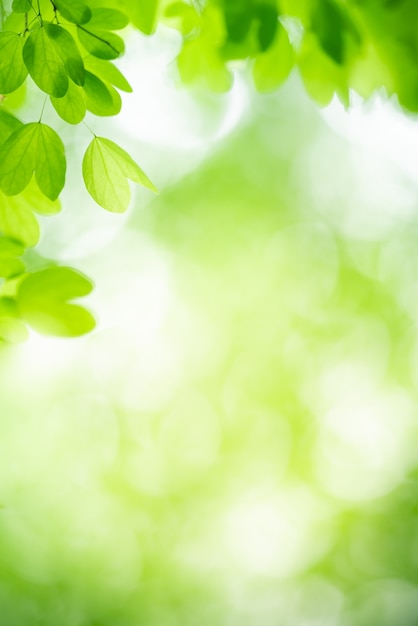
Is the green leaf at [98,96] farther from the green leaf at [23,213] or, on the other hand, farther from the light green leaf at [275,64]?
the light green leaf at [275,64]

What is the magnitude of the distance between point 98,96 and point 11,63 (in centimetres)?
17

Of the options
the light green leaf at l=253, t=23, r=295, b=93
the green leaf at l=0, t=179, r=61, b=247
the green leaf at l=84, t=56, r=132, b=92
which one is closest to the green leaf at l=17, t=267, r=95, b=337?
the green leaf at l=0, t=179, r=61, b=247

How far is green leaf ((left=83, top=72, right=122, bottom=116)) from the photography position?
40.9 inches

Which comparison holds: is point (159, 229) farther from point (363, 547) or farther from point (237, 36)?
point (237, 36)

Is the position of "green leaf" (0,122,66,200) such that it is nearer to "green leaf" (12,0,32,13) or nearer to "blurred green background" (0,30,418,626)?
"green leaf" (12,0,32,13)

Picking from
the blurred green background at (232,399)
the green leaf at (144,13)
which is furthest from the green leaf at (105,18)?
the blurred green background at (232,399)

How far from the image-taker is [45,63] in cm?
98

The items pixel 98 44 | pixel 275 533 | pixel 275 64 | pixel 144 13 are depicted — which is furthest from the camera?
pixel 275 533

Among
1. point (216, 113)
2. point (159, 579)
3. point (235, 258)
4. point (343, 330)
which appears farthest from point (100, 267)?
point (159, 579)

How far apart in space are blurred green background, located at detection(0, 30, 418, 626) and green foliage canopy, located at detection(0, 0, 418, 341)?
32.2 feet

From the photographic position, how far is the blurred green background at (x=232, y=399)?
432 inches

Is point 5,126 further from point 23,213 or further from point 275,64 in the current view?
point 275,64

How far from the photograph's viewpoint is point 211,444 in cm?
1194

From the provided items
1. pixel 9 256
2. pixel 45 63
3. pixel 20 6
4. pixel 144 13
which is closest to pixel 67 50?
pixel 45 63
